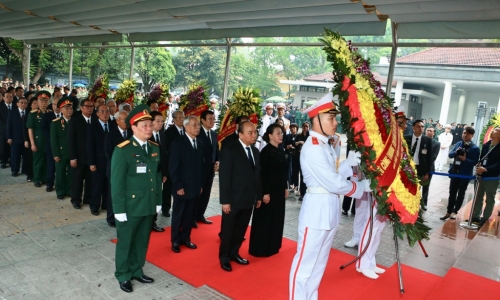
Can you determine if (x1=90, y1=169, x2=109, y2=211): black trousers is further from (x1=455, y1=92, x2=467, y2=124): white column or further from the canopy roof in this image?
(x1=455, y1=92, x2=467, y2=124): white column

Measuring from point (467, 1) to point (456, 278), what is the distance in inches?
132

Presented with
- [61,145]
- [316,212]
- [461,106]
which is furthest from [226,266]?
[461,106]

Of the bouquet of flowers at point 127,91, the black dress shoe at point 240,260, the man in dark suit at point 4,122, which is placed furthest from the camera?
Answer: the bouquet of flowers at point 127,91

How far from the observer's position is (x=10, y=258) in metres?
3.82

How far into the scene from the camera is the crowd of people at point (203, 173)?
3.07m

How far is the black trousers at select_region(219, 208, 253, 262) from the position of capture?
13.1ft

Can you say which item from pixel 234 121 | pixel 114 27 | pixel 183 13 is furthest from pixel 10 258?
pixel 114 27

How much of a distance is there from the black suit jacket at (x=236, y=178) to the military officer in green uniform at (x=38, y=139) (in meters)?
4.57

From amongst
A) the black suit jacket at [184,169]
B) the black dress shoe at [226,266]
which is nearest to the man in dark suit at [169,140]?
the black suit jacket at [184,169]

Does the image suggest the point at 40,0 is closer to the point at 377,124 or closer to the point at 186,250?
the point at 186,250

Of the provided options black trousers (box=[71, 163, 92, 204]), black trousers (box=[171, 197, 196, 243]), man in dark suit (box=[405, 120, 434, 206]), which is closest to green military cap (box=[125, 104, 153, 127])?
black trousers (box=[171, 197, 196, 243])

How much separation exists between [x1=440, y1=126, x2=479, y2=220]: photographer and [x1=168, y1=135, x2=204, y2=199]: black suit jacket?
4.92 m

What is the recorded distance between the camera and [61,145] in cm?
603

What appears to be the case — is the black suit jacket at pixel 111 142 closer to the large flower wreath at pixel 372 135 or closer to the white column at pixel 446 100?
the large flower wreath at pixel 372 135
